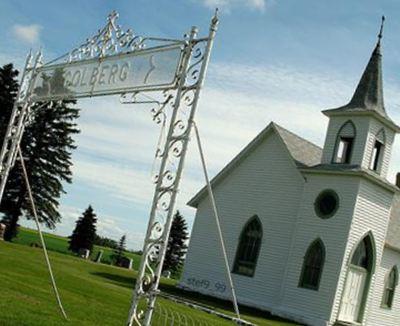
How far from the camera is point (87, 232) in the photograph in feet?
202

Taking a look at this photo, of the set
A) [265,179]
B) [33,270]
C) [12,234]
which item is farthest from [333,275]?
[12,234]

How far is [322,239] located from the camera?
80.9 feet

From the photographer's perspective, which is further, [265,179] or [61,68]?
[265,179]

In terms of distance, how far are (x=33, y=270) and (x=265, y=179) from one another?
1225cm

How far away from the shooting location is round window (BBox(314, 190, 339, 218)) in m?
24.7

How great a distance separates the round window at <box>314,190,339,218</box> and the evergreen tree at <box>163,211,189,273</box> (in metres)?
40.7

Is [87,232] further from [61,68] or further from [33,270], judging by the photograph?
[61,68]

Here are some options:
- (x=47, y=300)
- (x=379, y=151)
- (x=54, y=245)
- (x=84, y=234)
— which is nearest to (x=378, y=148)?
(x=379, y=151)

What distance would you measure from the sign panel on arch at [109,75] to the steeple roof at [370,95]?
17.1 m

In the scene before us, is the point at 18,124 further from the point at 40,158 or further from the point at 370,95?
the point at 40,158

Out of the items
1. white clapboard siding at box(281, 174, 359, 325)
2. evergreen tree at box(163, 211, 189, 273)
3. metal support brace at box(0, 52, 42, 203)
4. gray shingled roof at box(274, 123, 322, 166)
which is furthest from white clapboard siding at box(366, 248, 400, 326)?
evergreen tree at box(163, 211, 189, 273)

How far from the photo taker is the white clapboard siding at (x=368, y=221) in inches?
944

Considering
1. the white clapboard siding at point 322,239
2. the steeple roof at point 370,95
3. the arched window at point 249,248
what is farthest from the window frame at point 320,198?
the steeple roof at point 370,95

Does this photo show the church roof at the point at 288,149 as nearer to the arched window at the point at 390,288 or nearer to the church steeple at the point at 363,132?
the church steeple at the point at 363,132
